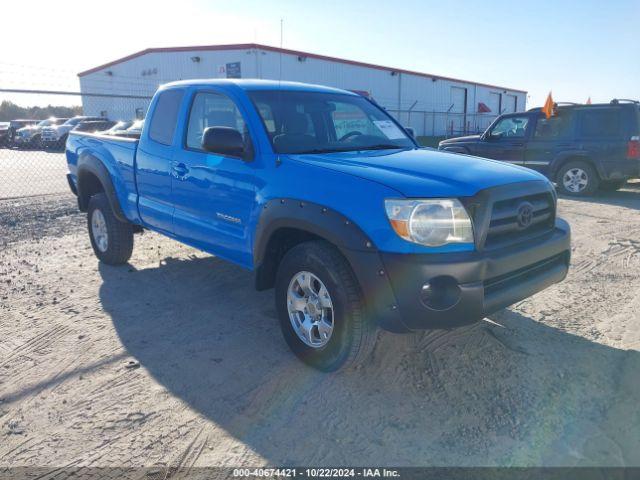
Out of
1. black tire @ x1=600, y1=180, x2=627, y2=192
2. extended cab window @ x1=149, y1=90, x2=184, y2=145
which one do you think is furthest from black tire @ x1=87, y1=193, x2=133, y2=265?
black tire @ x1=600, y1=180, x2=627, y2=192

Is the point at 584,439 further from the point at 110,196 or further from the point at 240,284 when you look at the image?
the point at 110,196

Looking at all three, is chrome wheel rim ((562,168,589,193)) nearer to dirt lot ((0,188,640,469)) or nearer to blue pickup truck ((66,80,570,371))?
dirt lot ((0,188,640,469))

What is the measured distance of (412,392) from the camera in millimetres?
3244

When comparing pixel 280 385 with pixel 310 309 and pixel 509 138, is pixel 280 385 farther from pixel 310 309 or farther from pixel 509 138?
pixel 509 138

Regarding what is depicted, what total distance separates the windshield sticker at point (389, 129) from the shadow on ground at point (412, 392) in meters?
1.72

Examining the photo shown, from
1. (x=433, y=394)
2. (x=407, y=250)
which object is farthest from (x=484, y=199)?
(x=433, y=394)

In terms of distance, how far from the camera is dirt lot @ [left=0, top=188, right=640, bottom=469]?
8.93ft

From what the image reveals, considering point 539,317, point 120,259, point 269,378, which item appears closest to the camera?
point 269,378

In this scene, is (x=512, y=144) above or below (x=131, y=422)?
above

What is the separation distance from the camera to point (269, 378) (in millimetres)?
3434

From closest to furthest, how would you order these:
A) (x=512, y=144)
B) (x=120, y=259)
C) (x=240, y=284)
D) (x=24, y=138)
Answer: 1. (x=240, y=284)
2. (x=120, y=259)
3. (x=512, y=144)
4. (x=24, y=138)

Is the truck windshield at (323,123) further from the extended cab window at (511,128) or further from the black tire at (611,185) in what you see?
the black tire at (611,185)

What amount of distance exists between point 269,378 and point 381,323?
0.89 m

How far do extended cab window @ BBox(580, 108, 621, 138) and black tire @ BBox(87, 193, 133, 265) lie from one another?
8.99m
